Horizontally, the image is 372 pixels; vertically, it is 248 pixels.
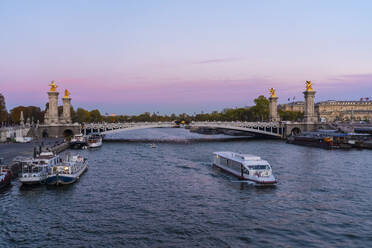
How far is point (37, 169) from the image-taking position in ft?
104

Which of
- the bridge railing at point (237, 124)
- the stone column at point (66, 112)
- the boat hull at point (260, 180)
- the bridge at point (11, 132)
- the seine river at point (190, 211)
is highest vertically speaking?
the stone column at point (66, 112)

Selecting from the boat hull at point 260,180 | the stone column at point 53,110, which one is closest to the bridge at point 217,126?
the stone column at point 53,110

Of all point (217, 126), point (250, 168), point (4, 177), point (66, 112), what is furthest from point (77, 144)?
point (250, 168)

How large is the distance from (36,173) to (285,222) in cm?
1968

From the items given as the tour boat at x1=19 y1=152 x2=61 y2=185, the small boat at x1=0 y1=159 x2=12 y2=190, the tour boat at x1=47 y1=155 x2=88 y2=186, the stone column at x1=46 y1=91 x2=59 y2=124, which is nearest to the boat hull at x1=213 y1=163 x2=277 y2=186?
the tour boat at x1=47 y1=155 x2=88 y2=186

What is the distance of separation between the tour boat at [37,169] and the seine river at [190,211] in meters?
0.89

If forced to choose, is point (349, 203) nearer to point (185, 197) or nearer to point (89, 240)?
point (185, 197)

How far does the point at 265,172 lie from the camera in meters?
32.3

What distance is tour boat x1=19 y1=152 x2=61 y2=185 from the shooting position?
30.1 metres

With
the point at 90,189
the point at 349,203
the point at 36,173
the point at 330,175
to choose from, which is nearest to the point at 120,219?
the point at 90,189

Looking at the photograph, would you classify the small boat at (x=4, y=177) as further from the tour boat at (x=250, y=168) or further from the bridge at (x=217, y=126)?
the bridge at (x=217, y=126)

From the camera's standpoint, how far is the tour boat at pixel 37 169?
98.8ft

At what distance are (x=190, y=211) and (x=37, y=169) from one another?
48.1 ft

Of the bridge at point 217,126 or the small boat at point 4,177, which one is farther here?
the bridge at point 217,126
